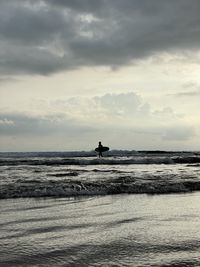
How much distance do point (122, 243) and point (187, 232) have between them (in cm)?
122

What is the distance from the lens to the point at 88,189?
12461mm

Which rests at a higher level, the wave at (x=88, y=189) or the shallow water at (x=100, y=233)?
the wave at (x=88, y=189)

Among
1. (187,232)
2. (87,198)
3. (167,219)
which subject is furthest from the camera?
(87,198)

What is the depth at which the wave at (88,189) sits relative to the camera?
38.1ft

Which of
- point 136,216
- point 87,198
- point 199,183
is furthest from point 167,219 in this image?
point 199,183

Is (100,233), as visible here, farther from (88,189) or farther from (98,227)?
(88,189)

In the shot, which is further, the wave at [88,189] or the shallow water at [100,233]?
the wave at [88,189]

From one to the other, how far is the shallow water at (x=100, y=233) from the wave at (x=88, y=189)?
121cm

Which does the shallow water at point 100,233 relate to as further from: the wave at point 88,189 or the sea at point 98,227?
the wave at point 88,189

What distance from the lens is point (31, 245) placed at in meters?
5.78

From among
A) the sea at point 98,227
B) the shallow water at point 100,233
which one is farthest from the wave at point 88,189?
the shallow water at point 100,233

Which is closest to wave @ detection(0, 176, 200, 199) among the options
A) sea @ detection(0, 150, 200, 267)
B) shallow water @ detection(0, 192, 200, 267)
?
sea @ detection(0, 150, 200, 267)

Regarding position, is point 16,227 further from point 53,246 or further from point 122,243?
point 122,243

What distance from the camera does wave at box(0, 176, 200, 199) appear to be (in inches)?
457
